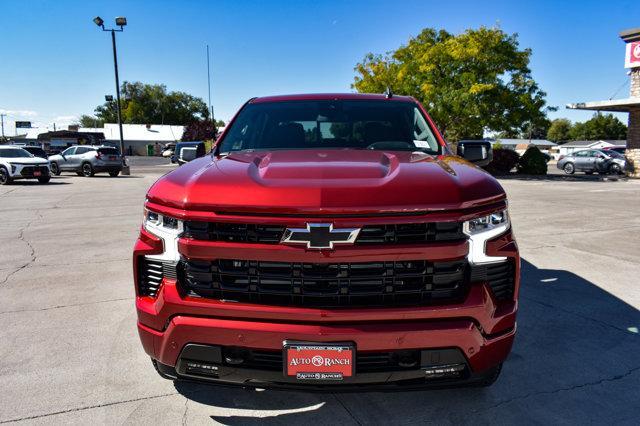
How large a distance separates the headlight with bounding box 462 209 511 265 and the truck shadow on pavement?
961 millimetres

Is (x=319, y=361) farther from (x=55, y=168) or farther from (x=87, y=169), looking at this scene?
(x=55, y=168)

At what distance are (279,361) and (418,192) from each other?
985mm

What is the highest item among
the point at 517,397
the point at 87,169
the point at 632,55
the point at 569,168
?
the point at 632,55

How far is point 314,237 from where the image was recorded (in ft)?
6.77

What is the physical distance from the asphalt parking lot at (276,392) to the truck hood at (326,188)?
4.01 ft

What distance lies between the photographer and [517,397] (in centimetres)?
279

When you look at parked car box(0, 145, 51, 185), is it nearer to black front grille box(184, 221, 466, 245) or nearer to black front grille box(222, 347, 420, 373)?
black front grille box(184, 221, 466, 245)

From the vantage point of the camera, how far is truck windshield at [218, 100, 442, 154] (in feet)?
11.4

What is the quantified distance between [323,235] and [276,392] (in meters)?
1.28

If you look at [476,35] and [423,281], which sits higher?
[476,35]

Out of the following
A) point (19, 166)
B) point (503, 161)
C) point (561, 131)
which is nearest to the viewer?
point (19, 166)

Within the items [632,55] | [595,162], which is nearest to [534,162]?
[595,162]

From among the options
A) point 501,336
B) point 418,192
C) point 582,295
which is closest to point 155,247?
point 418,192

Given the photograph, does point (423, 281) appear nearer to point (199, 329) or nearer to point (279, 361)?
point (279, 361)
